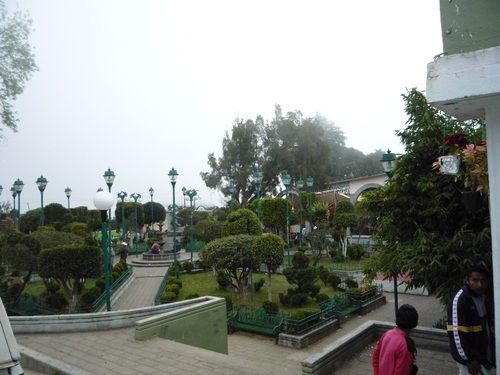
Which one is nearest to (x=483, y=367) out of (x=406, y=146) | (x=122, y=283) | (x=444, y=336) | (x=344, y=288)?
(x=444, y=336)

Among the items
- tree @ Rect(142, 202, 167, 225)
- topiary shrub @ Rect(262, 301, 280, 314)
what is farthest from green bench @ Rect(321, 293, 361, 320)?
tree @ Rect(142, 202, 167, 225)

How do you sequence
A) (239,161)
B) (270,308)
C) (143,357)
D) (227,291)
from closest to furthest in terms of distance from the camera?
(143,357) < (270,308) < (227,291) < (239,161)

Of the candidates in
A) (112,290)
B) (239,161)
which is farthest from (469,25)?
(239,161)

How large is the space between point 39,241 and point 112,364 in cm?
931

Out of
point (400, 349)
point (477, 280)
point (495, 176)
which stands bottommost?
point (400, 349)

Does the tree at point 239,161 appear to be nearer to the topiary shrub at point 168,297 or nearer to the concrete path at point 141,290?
the concrete path at point 141,290

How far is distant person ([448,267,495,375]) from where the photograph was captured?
12.5 feet

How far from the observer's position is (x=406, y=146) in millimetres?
6512

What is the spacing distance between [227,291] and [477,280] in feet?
45.8

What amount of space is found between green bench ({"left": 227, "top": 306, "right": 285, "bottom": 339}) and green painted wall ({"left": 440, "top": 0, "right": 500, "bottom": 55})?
9.48 m

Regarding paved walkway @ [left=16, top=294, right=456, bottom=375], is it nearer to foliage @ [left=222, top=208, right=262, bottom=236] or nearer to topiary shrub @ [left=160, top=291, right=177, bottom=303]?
topiary shrub @ [left=160, top=291, right=177, bottom=303]

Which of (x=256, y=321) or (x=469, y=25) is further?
(x=256, y=321)

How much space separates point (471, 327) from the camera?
150 inches

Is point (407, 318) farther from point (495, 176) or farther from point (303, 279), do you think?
point (303, 279)
